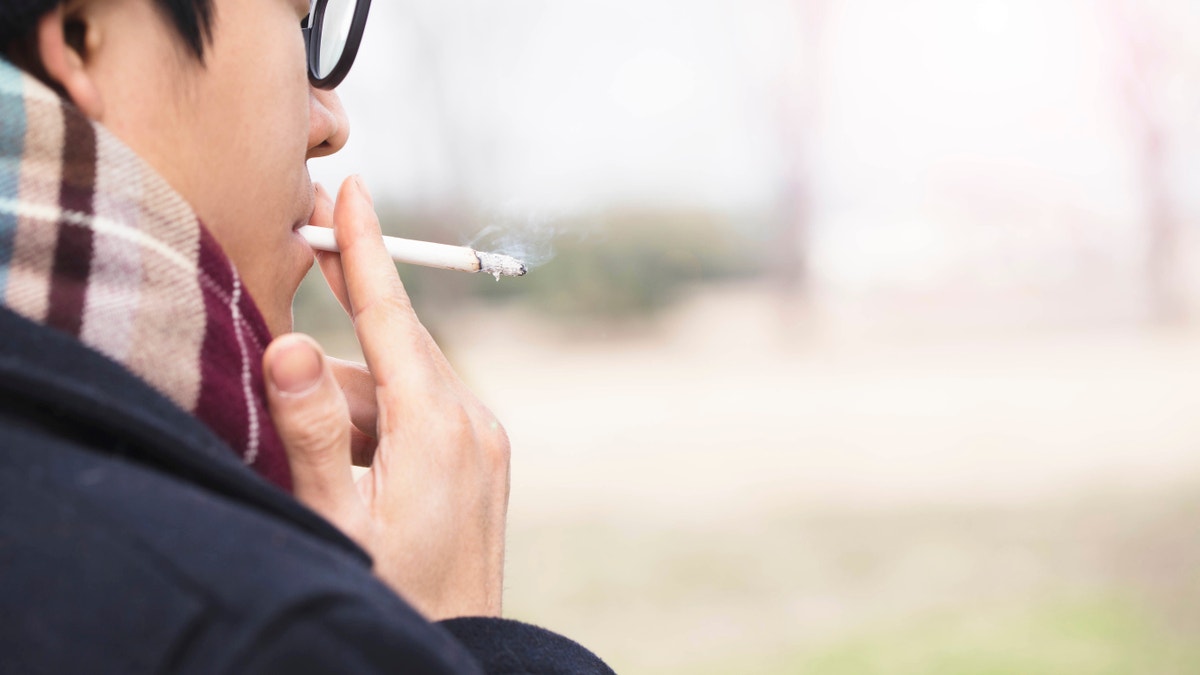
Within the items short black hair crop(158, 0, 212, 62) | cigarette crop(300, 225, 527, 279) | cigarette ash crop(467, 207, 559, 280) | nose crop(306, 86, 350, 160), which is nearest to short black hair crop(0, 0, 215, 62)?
short black hair crop(158, 0, 212, 62)

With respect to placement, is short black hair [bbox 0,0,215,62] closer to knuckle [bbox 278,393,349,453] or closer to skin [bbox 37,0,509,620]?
skin [bbox 37,0,509,620]

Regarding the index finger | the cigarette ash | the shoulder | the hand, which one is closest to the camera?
the shoulder

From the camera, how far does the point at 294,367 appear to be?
533 mm

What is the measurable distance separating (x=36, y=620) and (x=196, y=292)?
21 cm

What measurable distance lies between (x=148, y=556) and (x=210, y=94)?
34cm

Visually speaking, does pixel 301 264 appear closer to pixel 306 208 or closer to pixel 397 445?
pixel 306 208

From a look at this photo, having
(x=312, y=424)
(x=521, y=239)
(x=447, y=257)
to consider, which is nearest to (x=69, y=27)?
(x=312, y=424)

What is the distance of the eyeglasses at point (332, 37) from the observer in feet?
2.53

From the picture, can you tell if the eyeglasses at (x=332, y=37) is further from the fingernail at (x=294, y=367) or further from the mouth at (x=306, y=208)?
the fingernail at (x=294, y=367)

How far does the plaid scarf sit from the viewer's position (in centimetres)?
45

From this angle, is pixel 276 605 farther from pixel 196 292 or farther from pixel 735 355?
pixel 735 355

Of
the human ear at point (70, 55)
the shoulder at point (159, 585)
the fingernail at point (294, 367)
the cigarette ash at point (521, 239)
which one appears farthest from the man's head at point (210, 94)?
the cigarette ash at point (521, 239)

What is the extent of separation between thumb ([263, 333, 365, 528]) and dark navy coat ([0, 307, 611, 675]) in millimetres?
103

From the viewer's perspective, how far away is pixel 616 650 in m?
2.51
